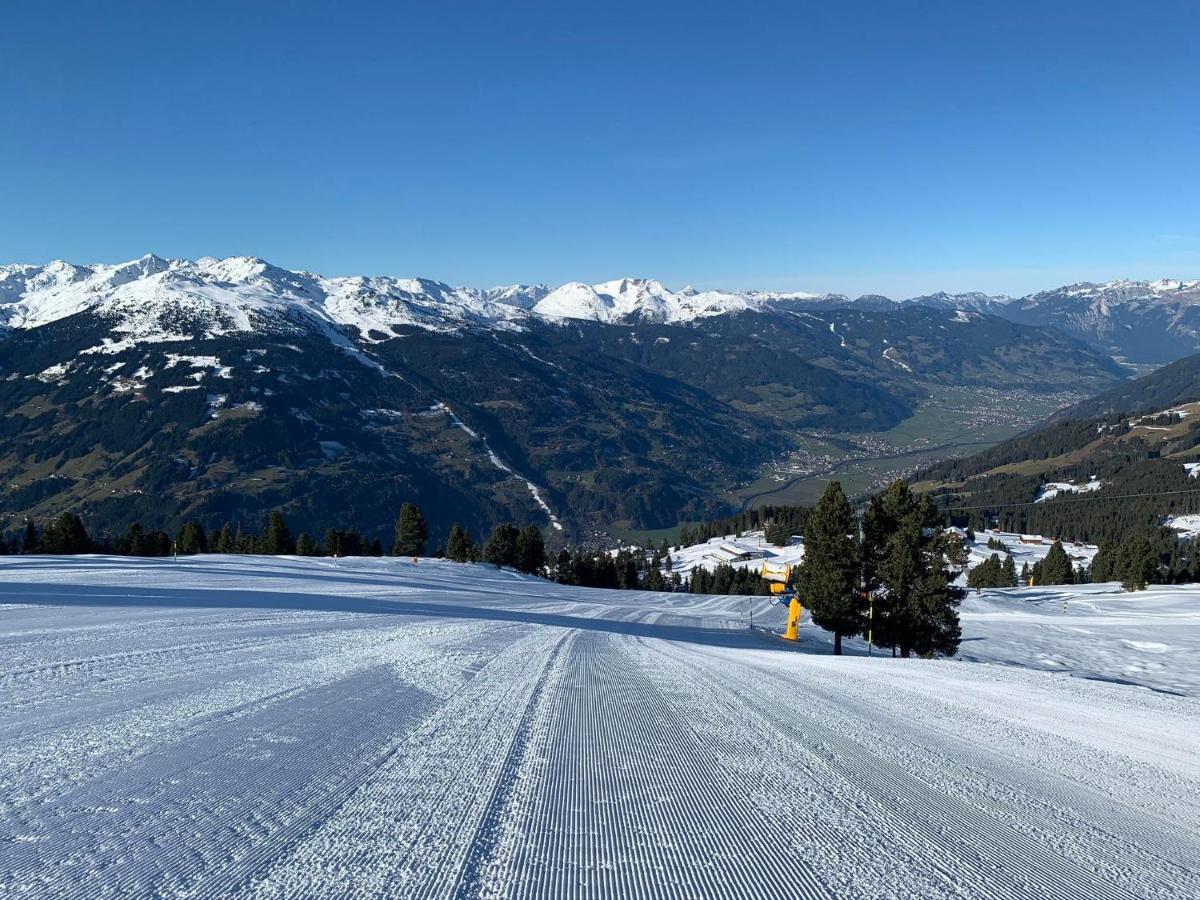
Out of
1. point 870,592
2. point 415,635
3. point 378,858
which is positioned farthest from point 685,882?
point 870,592

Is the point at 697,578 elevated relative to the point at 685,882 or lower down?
lower down

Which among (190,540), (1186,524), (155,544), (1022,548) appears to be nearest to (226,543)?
(190,540)

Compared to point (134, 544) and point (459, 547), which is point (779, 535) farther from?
point (134, 544)

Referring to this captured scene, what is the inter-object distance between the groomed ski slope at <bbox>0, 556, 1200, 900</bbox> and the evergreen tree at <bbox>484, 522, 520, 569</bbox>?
7508 centimetres

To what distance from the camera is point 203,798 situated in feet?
12.8

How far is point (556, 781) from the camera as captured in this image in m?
4.52

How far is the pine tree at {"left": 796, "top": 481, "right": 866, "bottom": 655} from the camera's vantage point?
28172 mm

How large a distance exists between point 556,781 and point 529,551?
83434mm

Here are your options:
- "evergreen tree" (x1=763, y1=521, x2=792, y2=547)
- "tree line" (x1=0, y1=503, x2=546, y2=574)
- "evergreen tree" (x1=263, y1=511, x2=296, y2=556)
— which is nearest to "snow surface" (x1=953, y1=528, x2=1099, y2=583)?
"evergreen tree" (x1=763, y1=521, x2=792, y2=547)

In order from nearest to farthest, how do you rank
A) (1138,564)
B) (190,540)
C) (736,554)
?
1. (1138,564)
2. (190,540)
3. (736,554)

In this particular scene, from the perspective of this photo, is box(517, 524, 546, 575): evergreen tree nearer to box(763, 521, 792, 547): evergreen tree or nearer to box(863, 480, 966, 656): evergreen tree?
box(863, 480, 966, 656): evergreen tree

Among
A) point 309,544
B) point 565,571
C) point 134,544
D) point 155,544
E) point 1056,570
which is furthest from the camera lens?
point 565,571

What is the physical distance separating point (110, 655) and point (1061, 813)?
9.79 metres

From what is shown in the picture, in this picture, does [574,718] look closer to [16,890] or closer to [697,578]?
[16,890]
